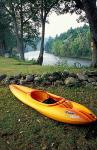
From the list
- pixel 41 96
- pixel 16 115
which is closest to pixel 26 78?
pixel 41 96

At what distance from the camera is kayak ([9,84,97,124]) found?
10.2 m

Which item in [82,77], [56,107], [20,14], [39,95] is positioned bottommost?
[56,107]

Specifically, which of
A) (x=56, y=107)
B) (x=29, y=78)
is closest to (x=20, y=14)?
(x=29, y=78)

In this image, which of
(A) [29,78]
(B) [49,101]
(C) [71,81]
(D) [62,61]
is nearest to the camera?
(B) [49,101]

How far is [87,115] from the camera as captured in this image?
1026 cm

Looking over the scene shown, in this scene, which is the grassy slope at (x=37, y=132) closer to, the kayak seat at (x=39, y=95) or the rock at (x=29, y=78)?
the kayak seat at (x=39, y=95)

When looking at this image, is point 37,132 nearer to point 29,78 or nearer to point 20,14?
point 29,78

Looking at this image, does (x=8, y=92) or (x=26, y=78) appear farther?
(x=26, y=78)

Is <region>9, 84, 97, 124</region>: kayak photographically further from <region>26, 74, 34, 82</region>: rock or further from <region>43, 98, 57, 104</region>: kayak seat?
<region>26, 74, 34, 82</region>: rock

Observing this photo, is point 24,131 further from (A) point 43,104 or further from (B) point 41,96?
(B) point 41,96

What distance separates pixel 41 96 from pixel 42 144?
2.91 m

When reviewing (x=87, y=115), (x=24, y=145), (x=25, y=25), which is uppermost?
(x=25, y=25)

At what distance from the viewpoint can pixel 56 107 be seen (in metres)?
10.8

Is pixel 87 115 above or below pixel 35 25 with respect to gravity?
below
